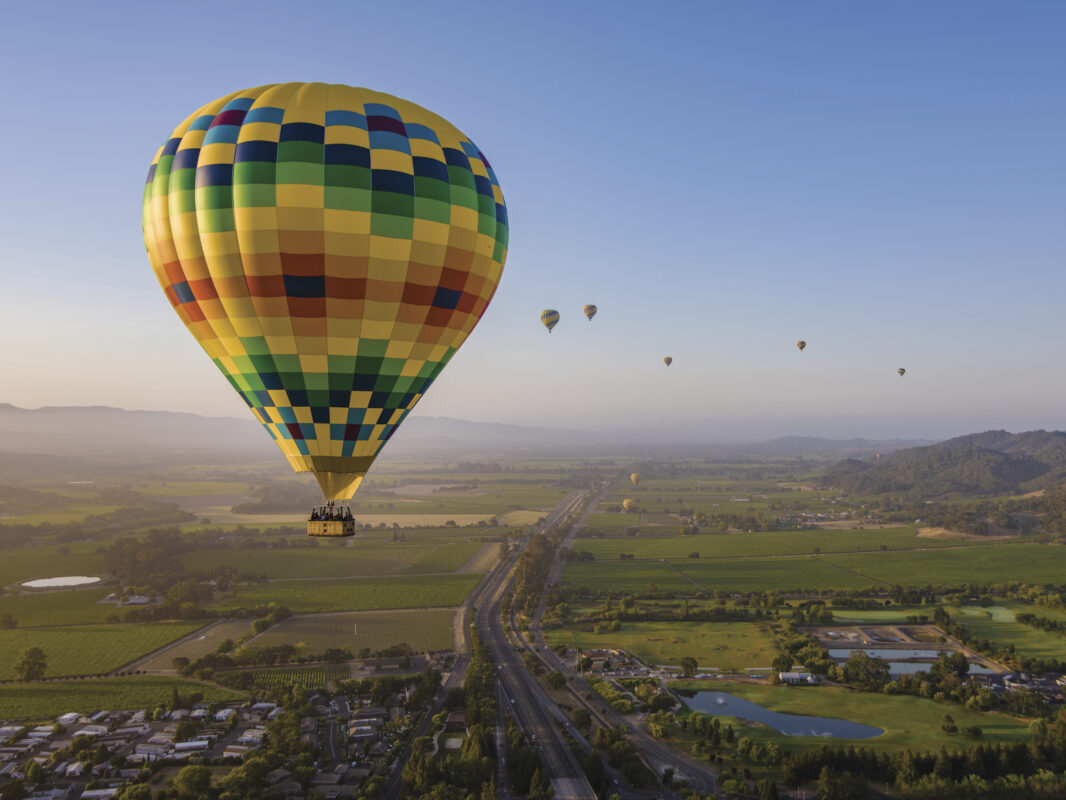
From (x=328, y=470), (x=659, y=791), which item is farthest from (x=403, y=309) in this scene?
(x=659, y=791)

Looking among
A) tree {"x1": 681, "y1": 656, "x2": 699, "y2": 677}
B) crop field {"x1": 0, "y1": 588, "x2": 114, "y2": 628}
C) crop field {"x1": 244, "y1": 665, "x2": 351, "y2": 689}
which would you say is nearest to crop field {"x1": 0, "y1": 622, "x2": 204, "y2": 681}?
crop field {"x1": 0, "y1": 588, "x2": 114, "y2": 628}

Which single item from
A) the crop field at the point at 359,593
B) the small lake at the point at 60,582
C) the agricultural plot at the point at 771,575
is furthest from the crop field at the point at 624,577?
the small lake at the point at 60,582

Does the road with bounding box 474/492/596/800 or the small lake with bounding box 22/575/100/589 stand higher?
the small lake with bounding box 22/575/100/589

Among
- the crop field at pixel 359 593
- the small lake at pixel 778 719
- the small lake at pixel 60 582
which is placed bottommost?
the small lake at pixel 778 719

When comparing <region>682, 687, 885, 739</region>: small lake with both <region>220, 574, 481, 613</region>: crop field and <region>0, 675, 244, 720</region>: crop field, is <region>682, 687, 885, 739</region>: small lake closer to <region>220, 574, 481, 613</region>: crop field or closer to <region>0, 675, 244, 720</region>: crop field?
<region>0, 675, 244, 720</region>: crop field

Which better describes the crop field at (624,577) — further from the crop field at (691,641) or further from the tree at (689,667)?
the tree at (689,667)

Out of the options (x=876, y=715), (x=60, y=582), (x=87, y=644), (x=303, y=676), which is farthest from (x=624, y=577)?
(x=60, y=582)
